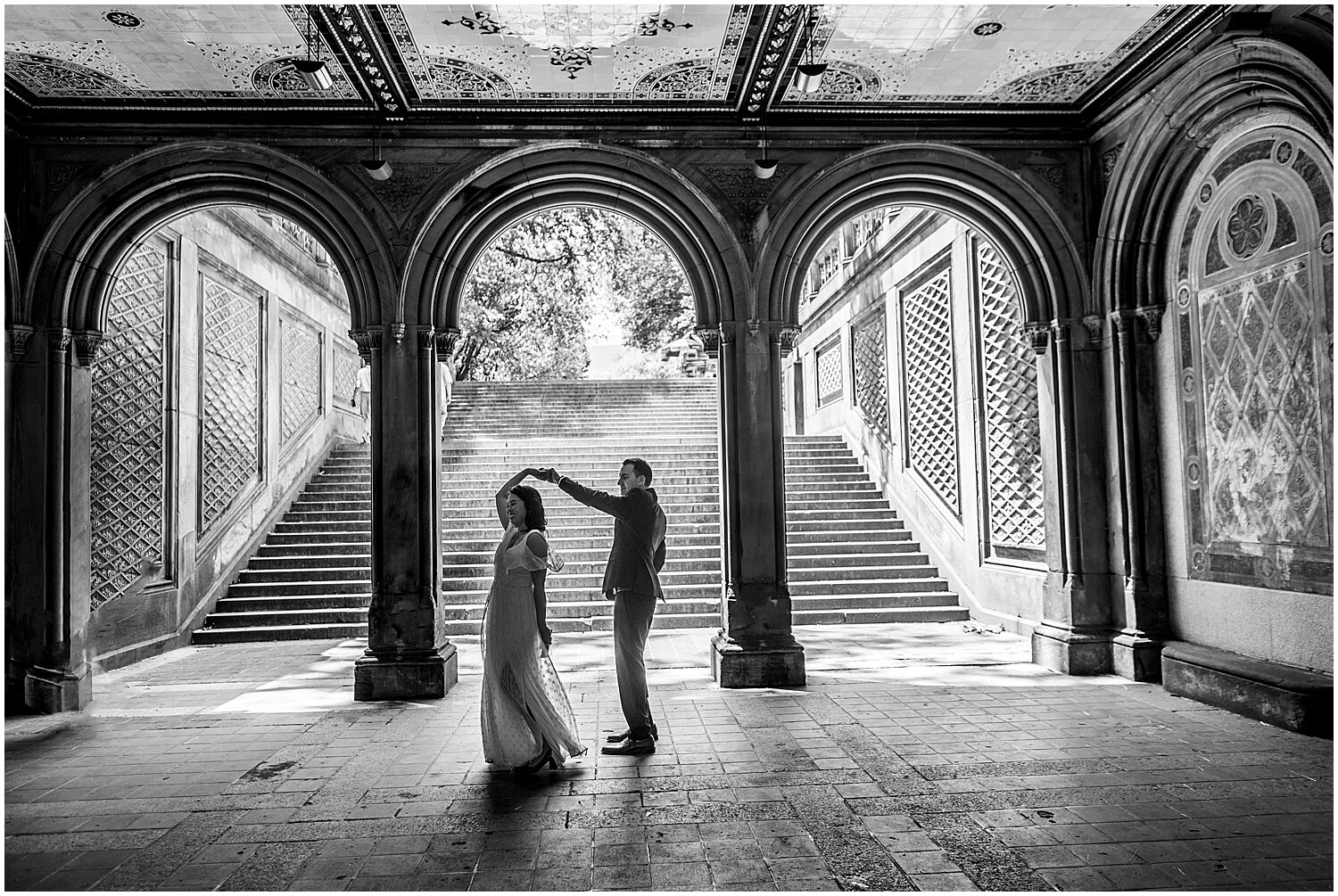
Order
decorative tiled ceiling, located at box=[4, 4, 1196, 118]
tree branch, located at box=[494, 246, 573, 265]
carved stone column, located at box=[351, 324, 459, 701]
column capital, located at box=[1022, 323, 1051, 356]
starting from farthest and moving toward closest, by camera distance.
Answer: tree branch, located at box=[494, 246, 573, 265] → column capital, located at box=[1022, 323, 1051, 356] → carved stone column, located at box=[351, 324, 459, 701] → decorative tiled ceiling, located at box=[4, 4, 1196, 118]

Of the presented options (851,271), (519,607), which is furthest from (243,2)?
(851,271)

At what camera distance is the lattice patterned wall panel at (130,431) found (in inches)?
328

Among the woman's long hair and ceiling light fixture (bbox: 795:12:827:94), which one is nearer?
the woman's long hair

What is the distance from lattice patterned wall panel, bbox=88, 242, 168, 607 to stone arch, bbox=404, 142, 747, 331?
318 cm

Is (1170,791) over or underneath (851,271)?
underneath

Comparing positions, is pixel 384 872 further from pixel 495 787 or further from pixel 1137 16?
pixel 1137 16

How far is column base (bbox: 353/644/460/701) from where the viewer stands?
269 inches

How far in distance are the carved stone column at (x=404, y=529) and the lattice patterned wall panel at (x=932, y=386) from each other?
6.36 meters

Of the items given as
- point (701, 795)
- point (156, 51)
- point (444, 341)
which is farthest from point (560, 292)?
point (701, 795)

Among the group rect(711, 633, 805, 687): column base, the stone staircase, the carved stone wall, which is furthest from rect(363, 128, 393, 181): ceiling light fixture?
the carved stone wall

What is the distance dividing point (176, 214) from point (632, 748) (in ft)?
18.8

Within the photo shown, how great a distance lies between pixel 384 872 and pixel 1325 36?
6.44m

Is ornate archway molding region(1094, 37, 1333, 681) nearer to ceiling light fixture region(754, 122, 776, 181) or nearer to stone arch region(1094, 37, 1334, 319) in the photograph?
stone arch region(1094, 37, 1334, 319)

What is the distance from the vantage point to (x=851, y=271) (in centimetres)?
1475
